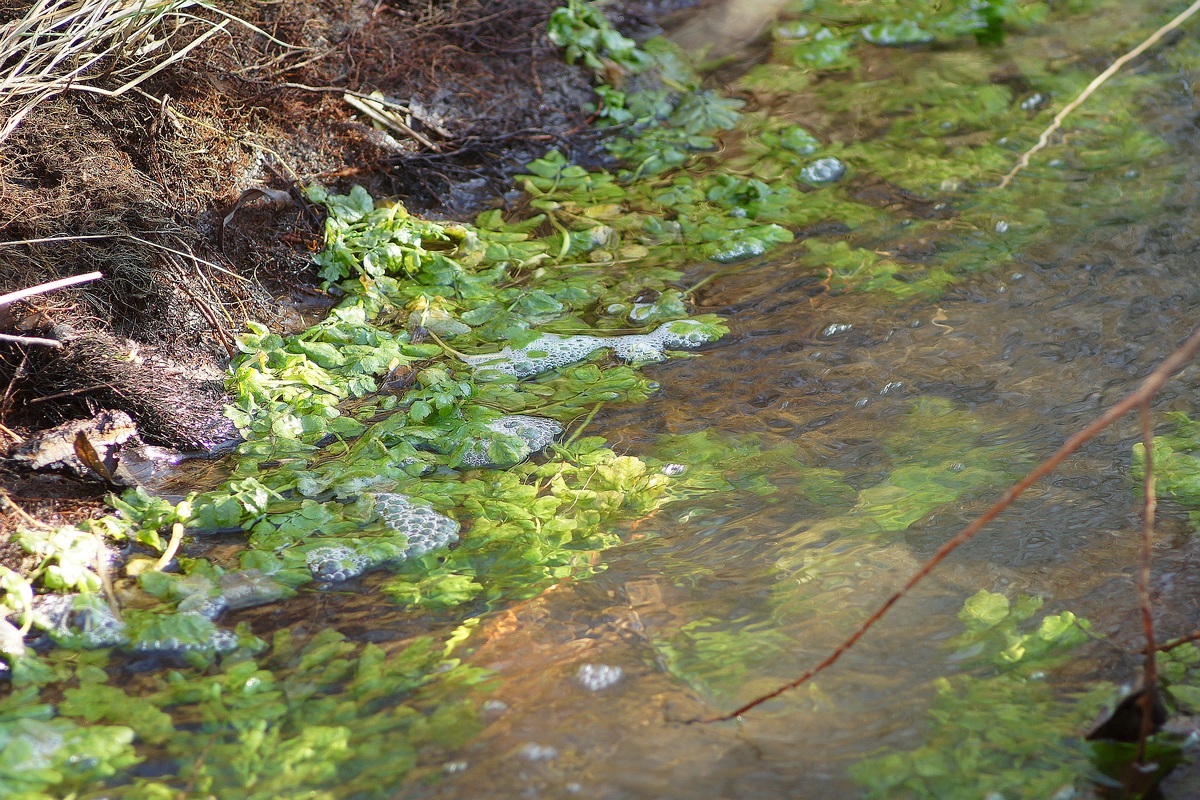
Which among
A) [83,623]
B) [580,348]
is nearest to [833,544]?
[580,348]

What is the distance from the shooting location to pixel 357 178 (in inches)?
163

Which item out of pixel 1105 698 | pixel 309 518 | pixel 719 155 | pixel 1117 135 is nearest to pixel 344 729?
pixel 309 518

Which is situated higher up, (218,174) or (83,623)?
(218,174)

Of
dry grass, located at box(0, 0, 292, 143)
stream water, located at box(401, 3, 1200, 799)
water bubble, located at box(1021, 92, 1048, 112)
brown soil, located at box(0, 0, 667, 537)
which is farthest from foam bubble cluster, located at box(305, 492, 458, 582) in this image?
water bubble, located at box(1021, 92, 1048, 112)

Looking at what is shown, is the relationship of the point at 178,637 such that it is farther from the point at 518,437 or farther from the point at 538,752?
the point at 518,437

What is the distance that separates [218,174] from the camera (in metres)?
3.69

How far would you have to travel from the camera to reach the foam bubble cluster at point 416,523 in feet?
8.55

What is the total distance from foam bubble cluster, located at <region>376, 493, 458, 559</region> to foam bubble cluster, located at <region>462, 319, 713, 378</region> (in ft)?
2.42

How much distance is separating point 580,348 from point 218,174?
1.62 meters

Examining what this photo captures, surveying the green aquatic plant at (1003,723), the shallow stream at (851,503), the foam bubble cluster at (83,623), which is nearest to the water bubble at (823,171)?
the shallow stream at (851,503)

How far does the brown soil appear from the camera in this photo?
2975 millimetres

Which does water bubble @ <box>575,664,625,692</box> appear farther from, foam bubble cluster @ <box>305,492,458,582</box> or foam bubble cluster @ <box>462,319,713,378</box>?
foam bubble cluster @ <box>462,319,713,378</box>

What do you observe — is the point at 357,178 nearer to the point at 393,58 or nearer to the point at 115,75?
the point at 393,58

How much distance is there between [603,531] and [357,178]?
7.53ft
